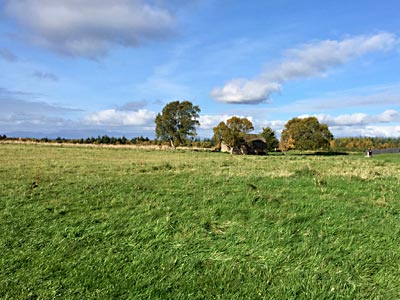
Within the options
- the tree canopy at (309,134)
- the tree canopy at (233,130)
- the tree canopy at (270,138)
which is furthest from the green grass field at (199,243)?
the tree canopy at (270,138)

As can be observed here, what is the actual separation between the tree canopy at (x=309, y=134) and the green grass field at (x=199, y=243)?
77.0 m

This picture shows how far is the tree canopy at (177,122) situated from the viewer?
7744cm

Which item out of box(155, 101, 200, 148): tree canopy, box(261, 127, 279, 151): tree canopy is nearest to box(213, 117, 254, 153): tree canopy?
box(155, 101, 200, 148): tree canopy

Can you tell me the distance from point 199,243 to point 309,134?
84259mm

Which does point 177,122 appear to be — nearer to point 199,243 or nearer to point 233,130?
point 233,130

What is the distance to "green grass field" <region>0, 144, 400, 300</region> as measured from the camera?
4.59m

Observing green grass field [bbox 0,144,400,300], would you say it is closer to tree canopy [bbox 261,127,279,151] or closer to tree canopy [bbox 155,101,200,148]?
tree canopy [bbox 155,101,200,148]

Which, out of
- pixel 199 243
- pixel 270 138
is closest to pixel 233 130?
pixel 270 138

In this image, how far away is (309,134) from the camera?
8425 centimetres

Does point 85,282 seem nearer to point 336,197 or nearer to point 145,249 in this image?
point 145,249

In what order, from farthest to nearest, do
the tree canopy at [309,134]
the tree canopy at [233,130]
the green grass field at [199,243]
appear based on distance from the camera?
the tree canopy at [309,134]
the tree canopy at [233,130]
the green grass field at [199,243]

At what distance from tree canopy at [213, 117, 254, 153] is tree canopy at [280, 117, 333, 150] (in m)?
15.7

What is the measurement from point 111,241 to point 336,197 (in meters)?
6.70

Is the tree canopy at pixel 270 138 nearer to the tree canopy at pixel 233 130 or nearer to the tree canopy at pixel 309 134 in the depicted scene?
the tree canopy at pixel 309 134
